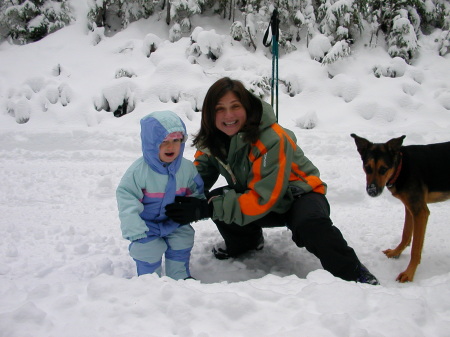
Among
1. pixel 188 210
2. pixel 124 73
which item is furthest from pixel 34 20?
pixel 188 210

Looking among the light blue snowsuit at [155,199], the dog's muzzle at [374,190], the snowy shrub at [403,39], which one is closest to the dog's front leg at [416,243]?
the dog's muzzle at [374,190]

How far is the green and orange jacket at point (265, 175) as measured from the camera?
2.65m

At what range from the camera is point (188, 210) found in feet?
8.81

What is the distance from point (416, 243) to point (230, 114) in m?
1.80

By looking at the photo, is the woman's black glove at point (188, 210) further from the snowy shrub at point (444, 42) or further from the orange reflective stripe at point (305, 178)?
the snowy shrub at point (444, 42)

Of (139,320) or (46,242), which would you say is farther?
(46,242)

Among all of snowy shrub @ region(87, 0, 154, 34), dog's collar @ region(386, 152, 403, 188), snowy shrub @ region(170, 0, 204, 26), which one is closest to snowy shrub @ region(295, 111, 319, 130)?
dog's collar @ region(386, 152, 403, 188)

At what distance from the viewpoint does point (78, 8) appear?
1166 centimetres

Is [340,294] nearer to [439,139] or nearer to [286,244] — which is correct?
[286,244]

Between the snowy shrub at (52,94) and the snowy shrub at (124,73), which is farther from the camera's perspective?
the snowy shrub at (124,73)

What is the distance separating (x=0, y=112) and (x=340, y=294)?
29.6ft

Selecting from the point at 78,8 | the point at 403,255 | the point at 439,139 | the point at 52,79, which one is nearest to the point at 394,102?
the point at 439,139

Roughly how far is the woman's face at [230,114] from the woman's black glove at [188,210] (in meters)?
0.62

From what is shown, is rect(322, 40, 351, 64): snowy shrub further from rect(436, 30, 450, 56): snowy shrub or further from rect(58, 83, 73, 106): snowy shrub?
rect(58, 83, 73, 106): snowy shrub
